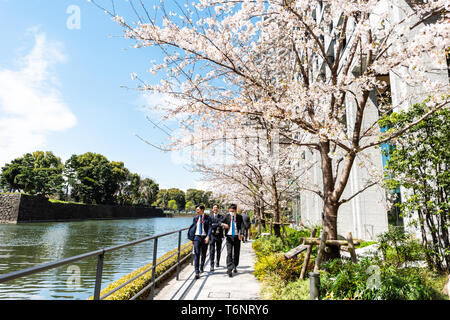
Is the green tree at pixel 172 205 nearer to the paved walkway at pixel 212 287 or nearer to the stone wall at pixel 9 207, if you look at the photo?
the stone wall at pixel 9 207

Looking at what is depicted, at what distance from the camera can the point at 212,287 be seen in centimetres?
594

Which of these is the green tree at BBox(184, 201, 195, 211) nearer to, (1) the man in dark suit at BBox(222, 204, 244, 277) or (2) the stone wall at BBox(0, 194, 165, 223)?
(2) the stone wall at BBox(0, 194, 165, 223)

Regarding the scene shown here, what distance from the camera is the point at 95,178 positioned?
60.3m

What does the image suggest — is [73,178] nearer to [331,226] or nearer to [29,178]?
[29,178]

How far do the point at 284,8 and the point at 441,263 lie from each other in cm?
636

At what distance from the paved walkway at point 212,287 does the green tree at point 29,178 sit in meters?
45.8

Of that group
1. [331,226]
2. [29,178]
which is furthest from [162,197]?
[331,226]

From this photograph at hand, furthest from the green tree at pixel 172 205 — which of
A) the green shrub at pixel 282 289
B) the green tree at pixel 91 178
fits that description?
the green shrub at pixel 282 289

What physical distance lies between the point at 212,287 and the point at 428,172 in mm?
5703

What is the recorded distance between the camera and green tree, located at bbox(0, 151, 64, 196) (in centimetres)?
4728

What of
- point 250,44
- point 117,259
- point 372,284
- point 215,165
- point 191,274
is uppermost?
point 250,44

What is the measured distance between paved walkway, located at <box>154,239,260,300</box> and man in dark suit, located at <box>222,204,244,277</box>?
0.97ft

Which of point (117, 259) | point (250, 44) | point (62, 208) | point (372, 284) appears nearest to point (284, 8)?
point (250, 44)
